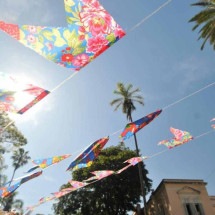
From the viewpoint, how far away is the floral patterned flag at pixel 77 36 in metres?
4.81

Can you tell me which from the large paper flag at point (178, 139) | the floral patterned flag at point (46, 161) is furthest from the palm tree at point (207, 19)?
the floral patterned flag at point (46, 161)

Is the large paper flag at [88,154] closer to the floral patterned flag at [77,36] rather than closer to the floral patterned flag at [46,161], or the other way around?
the floral patterned flag at [46,161]

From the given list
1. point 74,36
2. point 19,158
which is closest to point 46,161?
point 74,36

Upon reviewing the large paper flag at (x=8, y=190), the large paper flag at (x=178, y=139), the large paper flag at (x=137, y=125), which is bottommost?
the large paper flag at (x=8, y=190)

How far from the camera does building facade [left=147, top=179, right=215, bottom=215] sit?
24.1 meters

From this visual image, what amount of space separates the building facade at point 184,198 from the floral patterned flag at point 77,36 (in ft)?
77.6

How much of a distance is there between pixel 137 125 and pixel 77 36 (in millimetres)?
6430

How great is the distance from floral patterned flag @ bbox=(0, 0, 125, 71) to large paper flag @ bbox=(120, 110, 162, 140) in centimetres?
583

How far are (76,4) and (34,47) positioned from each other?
1.36 meters

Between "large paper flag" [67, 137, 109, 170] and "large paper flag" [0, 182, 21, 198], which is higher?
"large paper flag" [67, 137, 109, 170]

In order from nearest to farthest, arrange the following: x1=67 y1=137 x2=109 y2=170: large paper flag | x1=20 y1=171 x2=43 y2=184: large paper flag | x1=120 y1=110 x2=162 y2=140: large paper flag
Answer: x1=120 y1=110 x2=162 y2=140: large paper flag → x1=67 y1=137 x2=109 y2=170: large paper flag → x1=20 y1=171 x2=43 y2=184: large paper flag

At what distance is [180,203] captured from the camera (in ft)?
79.7

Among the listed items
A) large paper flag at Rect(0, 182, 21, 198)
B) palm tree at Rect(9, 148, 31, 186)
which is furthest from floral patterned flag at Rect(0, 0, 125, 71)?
palm tree at Rect(9, 148, 31, 186)

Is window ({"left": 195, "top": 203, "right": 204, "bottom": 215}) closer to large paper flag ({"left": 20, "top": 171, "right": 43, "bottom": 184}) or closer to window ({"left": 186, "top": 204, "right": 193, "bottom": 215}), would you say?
window ({"left": 186, "top": 204, "right": 193, "bottom": 215})
